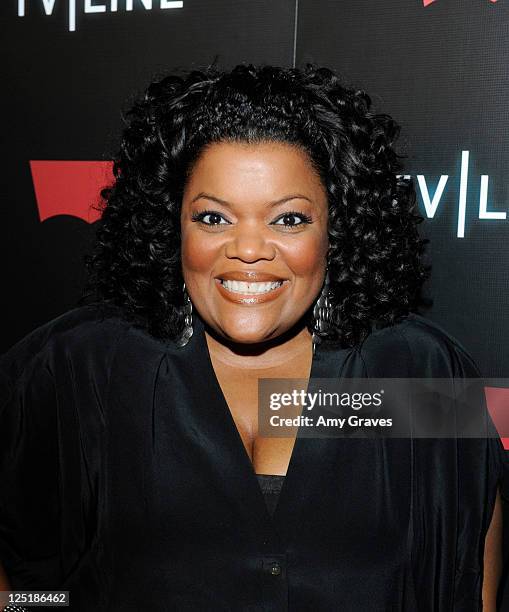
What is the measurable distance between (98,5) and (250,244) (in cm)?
97

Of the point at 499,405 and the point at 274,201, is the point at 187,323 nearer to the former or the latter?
the point at 274,201

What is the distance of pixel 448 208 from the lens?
5.15ft

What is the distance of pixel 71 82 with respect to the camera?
1.82m

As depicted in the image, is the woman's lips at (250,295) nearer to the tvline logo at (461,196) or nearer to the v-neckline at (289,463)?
the v-neckline at (289,463)

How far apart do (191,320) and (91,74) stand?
80cm

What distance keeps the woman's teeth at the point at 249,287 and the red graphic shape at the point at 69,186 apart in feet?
2.41

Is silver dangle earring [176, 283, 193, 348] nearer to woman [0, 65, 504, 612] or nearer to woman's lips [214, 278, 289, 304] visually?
woman [0, 65, 504, 612]

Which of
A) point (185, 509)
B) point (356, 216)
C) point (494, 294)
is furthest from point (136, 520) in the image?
point (494, 294)

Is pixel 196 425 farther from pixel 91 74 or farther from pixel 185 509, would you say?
pixel 91 74

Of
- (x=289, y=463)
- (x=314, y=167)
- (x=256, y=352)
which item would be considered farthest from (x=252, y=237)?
(x=289, y=463)

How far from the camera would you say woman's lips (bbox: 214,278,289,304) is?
119 cm

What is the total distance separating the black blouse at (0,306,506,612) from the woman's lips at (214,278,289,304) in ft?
0.52

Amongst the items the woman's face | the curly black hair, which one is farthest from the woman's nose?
the curly black hair

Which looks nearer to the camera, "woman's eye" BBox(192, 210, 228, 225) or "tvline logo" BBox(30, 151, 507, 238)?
"woman's eye" BBox(192, 210, 228, 225)
